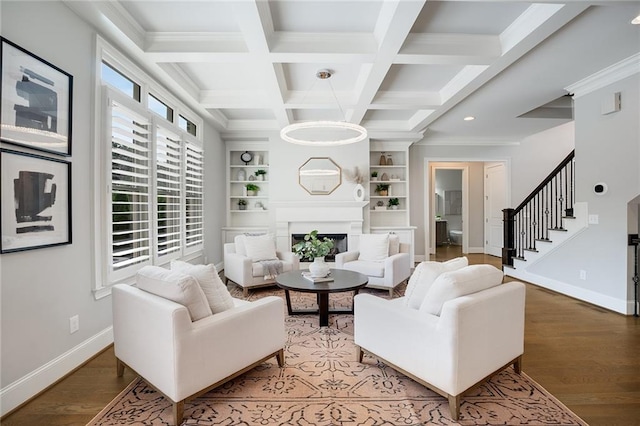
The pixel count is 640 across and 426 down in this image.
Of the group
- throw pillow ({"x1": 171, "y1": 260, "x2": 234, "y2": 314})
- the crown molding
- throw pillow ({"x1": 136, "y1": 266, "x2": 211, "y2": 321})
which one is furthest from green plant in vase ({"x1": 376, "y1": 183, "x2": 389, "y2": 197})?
throw pillow ({"x1": 136, "y1": 266, "x2": 211, "y2": 321})

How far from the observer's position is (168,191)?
3926 mm

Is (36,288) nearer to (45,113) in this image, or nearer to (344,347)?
(45,113)

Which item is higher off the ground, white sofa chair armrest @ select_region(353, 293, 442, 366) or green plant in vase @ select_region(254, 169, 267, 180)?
green plant in vase @ select_region(254, 169, 267, 180)

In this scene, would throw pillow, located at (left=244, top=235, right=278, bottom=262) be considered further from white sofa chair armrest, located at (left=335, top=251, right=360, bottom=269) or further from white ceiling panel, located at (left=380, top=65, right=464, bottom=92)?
white ceiling panel, located at (left=380, top=65, right=464, bottom=92)

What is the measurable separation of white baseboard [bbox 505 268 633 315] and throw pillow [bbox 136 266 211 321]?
4.54 m

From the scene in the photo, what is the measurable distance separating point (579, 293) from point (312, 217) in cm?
416

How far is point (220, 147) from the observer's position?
6023 millimetres

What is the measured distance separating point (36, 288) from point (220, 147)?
4.35 m

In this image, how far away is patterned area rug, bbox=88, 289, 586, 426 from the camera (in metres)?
1.81

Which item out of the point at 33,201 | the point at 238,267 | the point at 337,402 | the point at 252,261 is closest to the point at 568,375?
the point at 337,402

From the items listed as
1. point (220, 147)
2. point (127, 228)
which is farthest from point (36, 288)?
point (220, 147)

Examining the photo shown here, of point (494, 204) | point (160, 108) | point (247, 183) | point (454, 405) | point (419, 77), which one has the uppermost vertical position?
point (419, 77)

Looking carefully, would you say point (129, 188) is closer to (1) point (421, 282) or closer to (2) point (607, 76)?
(1) point (421, 282)

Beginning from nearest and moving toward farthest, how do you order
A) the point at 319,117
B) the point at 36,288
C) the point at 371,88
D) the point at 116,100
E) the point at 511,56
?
the point at 36,288 → the point at 116,100 → the point at 511,56 → the point at 371,88 → the point at 319,117
